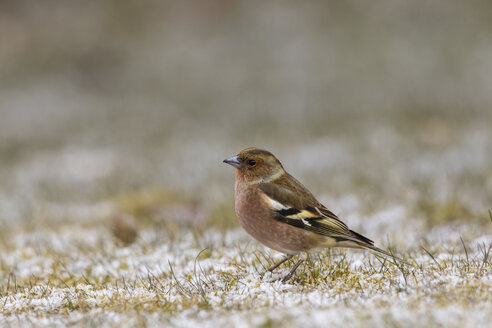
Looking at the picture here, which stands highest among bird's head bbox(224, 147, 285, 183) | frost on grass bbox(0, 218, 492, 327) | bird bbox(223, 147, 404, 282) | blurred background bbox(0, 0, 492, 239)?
blurred background bbox(0, 0, 492, 239)

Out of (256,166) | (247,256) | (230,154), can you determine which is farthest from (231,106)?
(256,166)

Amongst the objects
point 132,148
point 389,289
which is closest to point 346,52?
point 132,148

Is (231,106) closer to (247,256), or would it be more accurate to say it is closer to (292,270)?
(247,256)

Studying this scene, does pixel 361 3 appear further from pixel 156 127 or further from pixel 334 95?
pixel 156 127

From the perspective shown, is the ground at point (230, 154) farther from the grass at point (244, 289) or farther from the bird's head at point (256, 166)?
the bird's head at point (256, 166)

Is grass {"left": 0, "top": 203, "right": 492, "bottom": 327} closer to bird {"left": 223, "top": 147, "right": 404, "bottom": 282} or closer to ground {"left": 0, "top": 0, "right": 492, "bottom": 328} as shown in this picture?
ground {"left": 0, "top": 0, "right": 492, "bottom": 328}

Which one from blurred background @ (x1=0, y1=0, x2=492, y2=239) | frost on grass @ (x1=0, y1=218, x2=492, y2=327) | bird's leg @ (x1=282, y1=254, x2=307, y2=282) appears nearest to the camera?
frost on grass @ (x1=0, y1=218, x2=492, y2=327)

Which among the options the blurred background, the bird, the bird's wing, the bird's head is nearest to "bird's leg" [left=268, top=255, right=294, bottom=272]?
the bird
